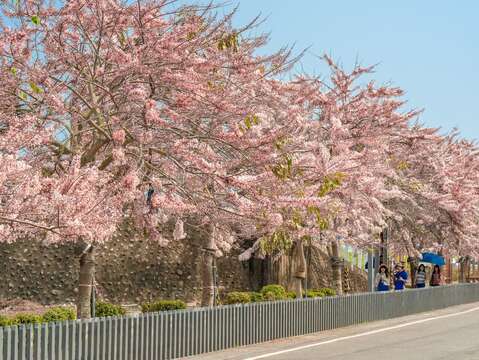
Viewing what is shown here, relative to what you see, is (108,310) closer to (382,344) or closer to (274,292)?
(382,344)

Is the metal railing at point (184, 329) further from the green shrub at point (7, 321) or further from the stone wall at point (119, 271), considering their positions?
the stone wall at point (119, 271)

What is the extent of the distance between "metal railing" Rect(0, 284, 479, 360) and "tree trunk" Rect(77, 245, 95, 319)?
167 cm

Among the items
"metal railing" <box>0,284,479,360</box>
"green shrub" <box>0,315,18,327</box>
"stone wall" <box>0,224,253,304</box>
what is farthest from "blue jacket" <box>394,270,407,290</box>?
"green shrub" <box>0,315,18,327</box>

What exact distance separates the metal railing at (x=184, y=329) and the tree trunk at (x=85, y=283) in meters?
1.67

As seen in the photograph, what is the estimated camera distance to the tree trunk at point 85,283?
1578 centimetres

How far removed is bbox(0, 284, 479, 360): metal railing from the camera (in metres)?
12.3

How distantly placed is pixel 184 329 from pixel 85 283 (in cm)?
229

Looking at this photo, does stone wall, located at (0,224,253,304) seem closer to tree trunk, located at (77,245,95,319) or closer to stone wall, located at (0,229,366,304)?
stone wall, located at (0,229,366,304)

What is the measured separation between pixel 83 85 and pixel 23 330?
5739mm

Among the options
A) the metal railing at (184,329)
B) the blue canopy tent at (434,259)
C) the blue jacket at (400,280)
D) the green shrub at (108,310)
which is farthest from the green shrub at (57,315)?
the blue canopy tent at (434,259)

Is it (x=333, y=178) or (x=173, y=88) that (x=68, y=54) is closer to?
(x=173, y=88)

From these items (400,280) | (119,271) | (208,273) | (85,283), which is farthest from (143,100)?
(119,271)

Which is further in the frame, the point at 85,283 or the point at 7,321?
the point at 7,321

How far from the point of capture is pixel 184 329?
15.8 meters
